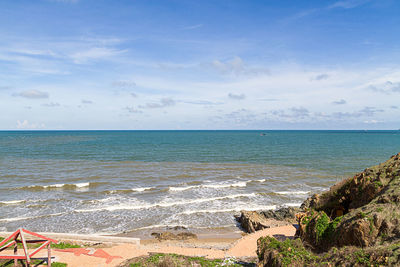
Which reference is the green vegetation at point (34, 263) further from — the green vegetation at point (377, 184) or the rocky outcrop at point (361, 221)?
the green vegetation at point (377, 184)

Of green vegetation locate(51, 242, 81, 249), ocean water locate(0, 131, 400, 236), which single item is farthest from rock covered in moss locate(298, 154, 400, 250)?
green vegetation locate(51, 242, 81, 249)

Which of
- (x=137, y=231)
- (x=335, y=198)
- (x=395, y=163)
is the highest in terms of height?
(x=395, y=163)

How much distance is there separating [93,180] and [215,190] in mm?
14935

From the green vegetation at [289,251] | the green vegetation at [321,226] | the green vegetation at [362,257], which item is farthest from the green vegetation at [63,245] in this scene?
the green vegetation at [362,257]

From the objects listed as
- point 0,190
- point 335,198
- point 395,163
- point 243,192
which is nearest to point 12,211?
point 0,190

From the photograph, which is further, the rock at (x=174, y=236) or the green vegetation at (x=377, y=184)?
the rock at (x=174, y=236)

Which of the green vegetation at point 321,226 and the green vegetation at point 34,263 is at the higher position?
the green vegetation at point 321,226

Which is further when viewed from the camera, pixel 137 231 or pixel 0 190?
pixel 0 190

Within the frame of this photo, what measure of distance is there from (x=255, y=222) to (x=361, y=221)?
9428mm

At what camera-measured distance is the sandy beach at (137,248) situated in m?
12.2

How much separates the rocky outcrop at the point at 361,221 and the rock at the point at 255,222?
167 inches

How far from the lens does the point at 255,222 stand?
59.7ft

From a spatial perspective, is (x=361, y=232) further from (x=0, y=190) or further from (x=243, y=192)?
(x=0, y=190)

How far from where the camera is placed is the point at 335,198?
1488cm
